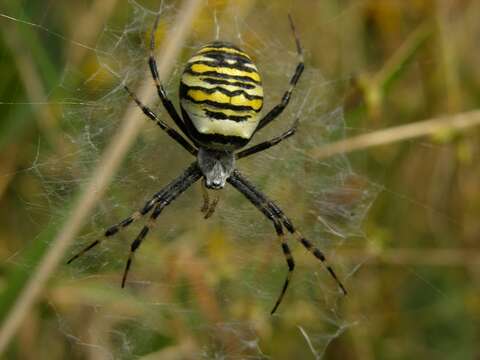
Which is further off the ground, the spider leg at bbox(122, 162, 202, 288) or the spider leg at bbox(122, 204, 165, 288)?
the spider leg at bbox(122, 162, 202, 288)

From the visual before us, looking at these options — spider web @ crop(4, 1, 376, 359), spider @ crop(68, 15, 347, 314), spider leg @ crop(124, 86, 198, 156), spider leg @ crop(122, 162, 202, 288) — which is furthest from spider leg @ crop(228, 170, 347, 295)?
spider leg @ crop(124, 86, 198, 156)

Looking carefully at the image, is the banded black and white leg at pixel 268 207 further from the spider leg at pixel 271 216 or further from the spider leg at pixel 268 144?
the spider leg at pixel 268 144

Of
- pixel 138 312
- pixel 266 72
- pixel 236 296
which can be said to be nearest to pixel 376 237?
pixel 236 296

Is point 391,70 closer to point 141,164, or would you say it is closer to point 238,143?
point 238,143

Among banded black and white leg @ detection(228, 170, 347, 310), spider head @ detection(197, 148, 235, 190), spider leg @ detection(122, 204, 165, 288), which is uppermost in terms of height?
spider head @ detection(197, 148, 235, 190)

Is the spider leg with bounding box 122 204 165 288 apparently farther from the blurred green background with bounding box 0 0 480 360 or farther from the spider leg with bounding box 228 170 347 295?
the spider leg with bounding box 228 170 347 295

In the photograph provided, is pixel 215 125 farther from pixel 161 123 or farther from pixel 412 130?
pixel 412 130

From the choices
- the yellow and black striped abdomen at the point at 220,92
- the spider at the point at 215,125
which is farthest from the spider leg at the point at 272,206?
the yellow and black striped abdomen at the point at 220,92
